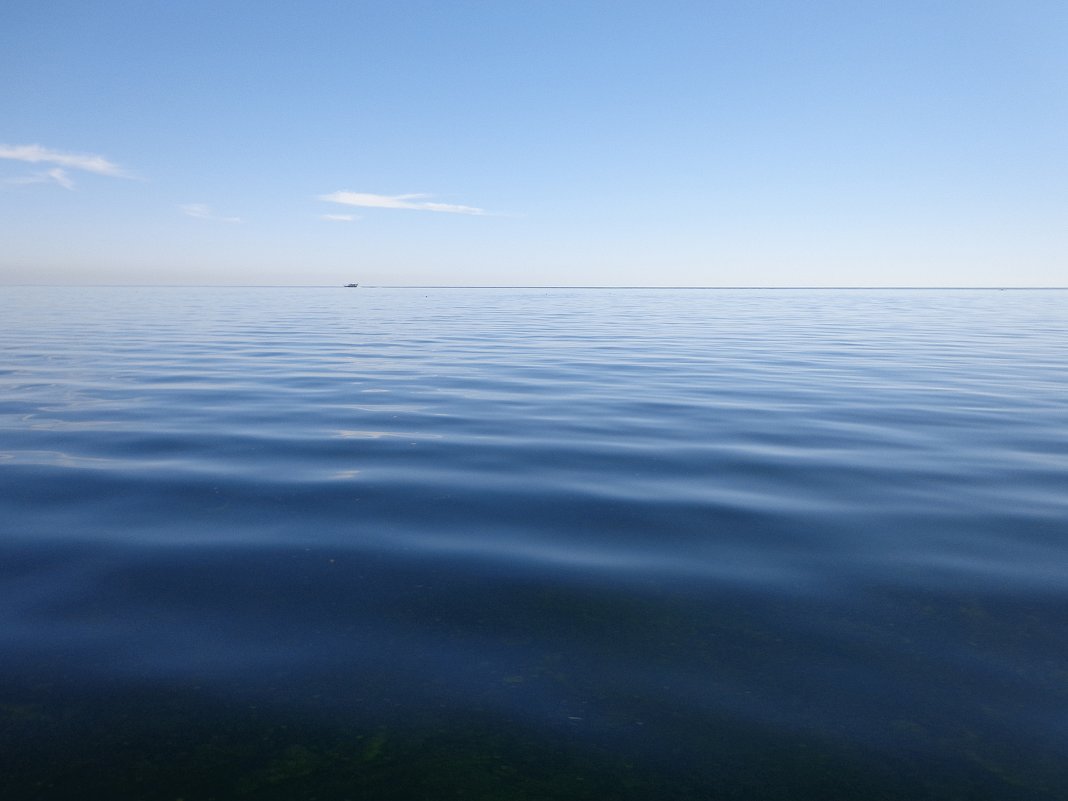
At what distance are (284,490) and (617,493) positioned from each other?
10.2 ft

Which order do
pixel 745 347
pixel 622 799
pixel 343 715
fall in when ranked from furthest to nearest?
1. pixel 745 347
2. pixel 343 715
3. pixel 622 799

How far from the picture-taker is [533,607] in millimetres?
4059

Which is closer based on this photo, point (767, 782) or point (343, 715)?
point (767, 782)

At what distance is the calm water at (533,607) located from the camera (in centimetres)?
274

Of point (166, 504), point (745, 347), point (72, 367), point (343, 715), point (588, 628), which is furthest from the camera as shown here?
point (745, 347)

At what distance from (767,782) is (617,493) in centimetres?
369

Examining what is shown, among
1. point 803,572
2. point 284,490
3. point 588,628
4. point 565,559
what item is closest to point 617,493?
point 565,559

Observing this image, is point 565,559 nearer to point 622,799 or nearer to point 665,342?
point 622,799

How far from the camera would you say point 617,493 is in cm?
627

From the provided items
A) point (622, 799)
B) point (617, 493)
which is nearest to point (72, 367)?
point (617, 493)

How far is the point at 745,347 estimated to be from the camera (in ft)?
69.5

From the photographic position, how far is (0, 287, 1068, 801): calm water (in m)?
2.74

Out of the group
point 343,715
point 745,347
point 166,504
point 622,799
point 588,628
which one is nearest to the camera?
point 622,799

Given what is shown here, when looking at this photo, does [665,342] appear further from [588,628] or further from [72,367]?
[588,628]
